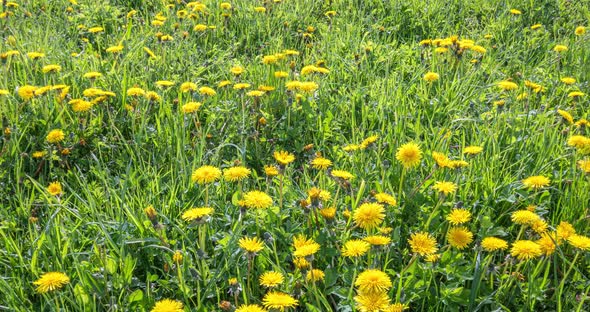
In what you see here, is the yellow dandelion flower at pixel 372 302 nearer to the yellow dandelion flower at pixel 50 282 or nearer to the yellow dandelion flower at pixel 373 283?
the yellow dandelion flower at pixel 373 283

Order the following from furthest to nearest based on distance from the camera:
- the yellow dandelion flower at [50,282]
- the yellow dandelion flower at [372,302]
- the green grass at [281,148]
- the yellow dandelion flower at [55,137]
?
the yellow dandelion flower at [55,137], the green grass at [281,148], the yellow dandelion flower at [50,282], the yellow dandelion flower at [372,302]

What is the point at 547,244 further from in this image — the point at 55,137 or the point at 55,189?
the point at 55,137

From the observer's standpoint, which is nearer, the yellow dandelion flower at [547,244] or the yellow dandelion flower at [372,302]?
the yellow dandelion flower at [372,302]

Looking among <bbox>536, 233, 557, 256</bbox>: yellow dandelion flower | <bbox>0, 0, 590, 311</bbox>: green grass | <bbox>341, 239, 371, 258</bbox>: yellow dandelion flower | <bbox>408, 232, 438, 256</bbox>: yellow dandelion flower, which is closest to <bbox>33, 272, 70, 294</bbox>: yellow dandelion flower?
<bbox>0, 0, 590, 311</bbox>: green grass

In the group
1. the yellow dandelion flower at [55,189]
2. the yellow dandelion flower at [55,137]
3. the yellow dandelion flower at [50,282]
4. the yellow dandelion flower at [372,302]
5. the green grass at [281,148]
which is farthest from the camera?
the yellow dandelion flower at [55,137]

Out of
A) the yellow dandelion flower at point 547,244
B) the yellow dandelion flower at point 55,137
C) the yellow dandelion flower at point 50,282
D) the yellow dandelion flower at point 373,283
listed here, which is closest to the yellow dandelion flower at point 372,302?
the yellow dandelion flower at point 373,283

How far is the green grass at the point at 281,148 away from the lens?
1.60 metres

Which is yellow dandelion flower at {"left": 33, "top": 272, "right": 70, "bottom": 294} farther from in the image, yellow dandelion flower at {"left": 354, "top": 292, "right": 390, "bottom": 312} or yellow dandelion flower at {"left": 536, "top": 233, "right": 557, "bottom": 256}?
yellow dandelion flower at {"left": 536, "top": 233, "right": 557, "bottom": 256}

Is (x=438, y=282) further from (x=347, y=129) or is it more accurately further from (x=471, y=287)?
(x=347, y=129)

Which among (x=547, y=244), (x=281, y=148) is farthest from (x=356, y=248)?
(x=281, y=148)

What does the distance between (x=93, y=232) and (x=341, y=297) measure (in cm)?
87

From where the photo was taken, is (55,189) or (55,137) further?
(55,137)

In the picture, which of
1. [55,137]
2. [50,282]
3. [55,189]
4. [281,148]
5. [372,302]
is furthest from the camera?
[281,148]

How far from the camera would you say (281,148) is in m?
2.47
